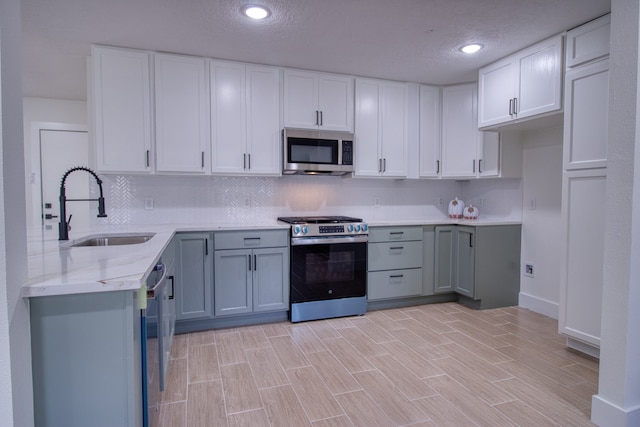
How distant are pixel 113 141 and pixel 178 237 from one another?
992 millimetres

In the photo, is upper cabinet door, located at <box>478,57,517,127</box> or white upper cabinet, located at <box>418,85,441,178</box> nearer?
upper cabinet door, located at <box>478,57,517,127</box>

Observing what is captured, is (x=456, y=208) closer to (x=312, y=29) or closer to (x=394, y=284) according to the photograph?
(x=394, y=284)

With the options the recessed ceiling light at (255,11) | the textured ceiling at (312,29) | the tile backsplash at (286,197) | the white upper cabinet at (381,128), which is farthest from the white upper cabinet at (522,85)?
the recessed ceiling light at (255,11)

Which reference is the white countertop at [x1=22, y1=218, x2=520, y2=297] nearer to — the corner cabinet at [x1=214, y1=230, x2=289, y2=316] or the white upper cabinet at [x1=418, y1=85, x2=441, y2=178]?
the corner cabinet at [x1=214, y1=230, x2=289, y2=316]

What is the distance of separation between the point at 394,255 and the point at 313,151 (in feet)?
4.45

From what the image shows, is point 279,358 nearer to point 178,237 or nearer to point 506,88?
point 178,237

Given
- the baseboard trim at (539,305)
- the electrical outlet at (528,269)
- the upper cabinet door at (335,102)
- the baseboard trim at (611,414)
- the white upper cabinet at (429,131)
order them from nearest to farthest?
the baseboard trim at (611,414) → the baseboard trim at (539,305) → the upper cabinet door at (335,102) → the electrical outlet at (528,269) → the white upper cabinet at (429,131)

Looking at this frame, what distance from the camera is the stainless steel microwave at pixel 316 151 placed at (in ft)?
11.2

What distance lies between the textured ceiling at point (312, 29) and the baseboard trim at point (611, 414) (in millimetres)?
2379

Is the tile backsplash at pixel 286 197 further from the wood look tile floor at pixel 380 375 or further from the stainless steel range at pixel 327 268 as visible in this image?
the wood look tile floor at pixel 380 375

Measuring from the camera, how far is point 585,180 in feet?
8.18

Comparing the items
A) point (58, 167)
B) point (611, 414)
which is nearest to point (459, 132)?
point (611, 414)

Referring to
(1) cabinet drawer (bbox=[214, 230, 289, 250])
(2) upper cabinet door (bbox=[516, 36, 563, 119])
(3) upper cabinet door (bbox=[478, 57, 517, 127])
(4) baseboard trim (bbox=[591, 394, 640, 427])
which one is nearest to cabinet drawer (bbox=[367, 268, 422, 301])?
(1) cabinet drawer (bbox=[214, 230, 289, 250])

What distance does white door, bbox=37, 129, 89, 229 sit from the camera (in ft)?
14.1
